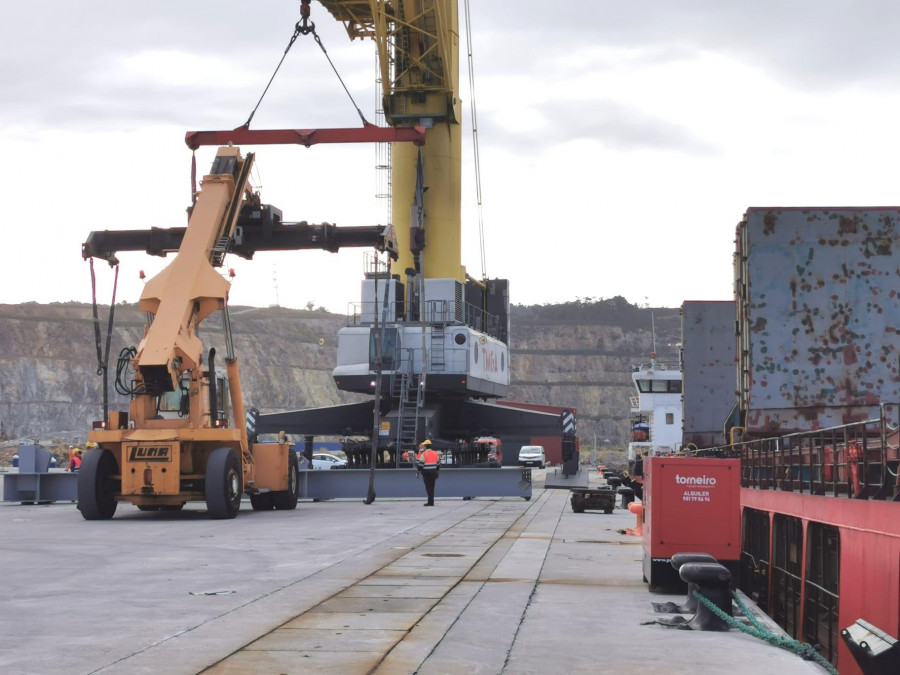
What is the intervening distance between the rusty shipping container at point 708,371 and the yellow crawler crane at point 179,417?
1489 cm

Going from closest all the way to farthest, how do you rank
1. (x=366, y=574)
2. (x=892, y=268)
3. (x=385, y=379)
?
1. (x=366, y=574)
2. (x=892, y=268)
3. (x=385, y=379)

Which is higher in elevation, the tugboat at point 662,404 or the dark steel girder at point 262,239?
the dark steel girder at point 262,239

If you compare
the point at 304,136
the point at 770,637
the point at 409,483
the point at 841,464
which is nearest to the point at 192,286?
the point at 304,136

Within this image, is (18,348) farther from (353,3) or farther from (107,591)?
(107,591)

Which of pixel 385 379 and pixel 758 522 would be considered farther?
pixel 385 379

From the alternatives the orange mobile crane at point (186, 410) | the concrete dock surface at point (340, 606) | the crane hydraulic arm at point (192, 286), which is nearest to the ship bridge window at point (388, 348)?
the orange mobile crane at point (186, 410)

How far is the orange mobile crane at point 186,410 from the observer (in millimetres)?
22047

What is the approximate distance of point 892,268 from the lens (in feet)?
59.3

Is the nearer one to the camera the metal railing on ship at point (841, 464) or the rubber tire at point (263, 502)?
the metal railing on ship at point (841, 464)

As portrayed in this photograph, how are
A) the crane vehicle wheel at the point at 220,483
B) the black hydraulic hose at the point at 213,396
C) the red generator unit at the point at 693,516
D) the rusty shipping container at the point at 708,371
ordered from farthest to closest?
the rusty shipping container at the point at 708,371 → the black hydraulic hose at the point at 213,396 → the crane vehicle wheel at the point at 220,483 → the red generator unit at the point at 693,516

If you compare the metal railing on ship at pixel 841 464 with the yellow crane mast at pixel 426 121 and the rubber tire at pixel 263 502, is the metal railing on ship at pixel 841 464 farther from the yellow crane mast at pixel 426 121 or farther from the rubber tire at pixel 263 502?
the yellow crane mast at pixel 426 121

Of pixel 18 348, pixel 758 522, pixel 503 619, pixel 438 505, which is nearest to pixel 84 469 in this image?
pixel 438 505

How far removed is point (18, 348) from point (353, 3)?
11869 cm

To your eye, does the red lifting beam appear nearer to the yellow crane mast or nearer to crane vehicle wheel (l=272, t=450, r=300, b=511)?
crane vehicle wheel (l=272, t=450, r=300, b=511)
